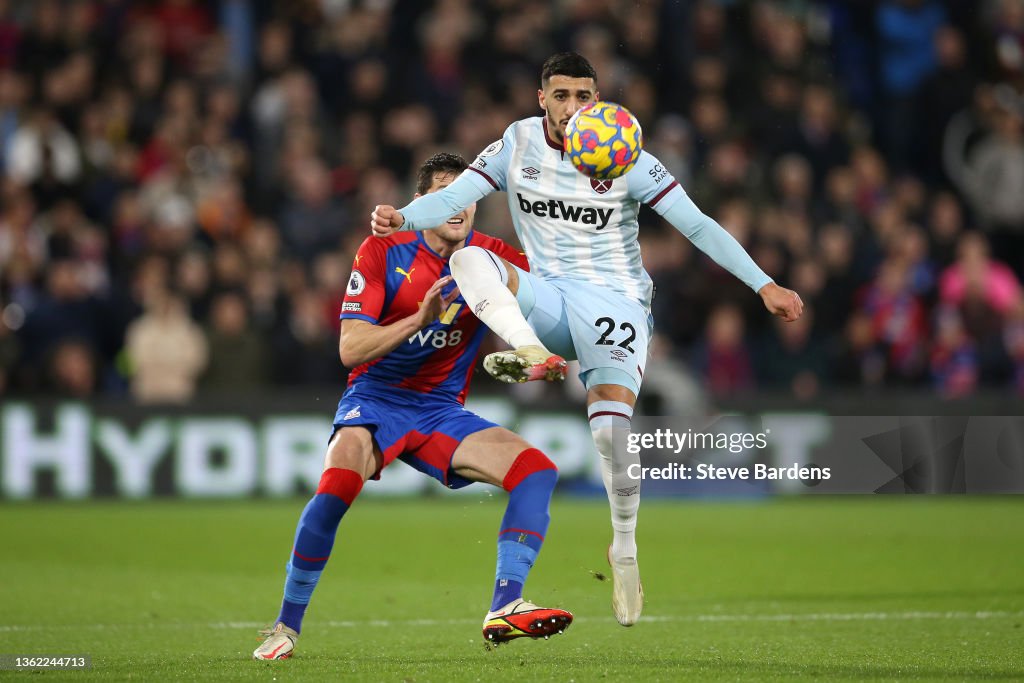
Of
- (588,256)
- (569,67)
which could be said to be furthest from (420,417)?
(569,67)

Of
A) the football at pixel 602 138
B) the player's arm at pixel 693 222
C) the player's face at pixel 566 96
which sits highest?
the player's face at pixel 566 96

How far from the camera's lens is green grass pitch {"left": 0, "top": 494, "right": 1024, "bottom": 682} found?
695 centimetres

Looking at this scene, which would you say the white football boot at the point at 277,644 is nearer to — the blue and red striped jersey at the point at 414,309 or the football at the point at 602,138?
the blue and red striped jersey at the point at 414,309

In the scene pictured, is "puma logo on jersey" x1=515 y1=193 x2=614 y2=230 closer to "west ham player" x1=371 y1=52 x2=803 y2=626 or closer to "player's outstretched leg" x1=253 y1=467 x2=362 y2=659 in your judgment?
"west ham player" x1=371 y1=52 x2=803 y2=626

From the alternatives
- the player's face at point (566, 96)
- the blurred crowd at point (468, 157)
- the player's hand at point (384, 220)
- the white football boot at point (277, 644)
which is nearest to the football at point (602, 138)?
the player's face at point (566, 96)

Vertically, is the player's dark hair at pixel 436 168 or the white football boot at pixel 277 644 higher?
the player's dark hair at pixel 436 168

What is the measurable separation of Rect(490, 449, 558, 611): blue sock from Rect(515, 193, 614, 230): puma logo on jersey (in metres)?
1.15

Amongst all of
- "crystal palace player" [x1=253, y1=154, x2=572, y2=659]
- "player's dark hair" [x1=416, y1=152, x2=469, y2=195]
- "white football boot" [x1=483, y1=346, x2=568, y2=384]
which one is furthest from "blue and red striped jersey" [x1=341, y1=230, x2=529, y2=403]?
"white football boot" [x1=483, y1=346, x2=568, y2=384]

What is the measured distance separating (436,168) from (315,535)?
1.82 m

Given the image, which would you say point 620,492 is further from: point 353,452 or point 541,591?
point 541,591

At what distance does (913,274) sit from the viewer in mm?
15633

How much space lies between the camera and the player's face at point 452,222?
7.52 metres

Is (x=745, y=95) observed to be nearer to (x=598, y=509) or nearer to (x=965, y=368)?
(x=965, y=368)

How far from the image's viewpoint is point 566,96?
24.2 ft
